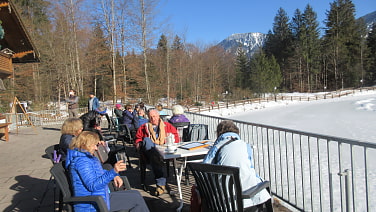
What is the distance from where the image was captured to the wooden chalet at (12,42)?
11.1 metres

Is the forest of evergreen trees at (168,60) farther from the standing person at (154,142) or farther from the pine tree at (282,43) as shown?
the standing person at (154,142)

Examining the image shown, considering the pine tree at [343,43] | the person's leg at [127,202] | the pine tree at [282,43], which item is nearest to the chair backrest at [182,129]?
the person's leg at [127,202]

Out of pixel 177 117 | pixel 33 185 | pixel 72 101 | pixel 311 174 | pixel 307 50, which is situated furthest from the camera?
pixel 307 50

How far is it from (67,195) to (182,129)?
2.92 metres

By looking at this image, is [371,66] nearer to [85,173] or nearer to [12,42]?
[12,42]

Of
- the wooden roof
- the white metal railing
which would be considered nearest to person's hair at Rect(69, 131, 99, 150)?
the white metal railing

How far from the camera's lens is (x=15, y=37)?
12.6 m

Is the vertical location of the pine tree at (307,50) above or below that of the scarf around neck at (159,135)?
above

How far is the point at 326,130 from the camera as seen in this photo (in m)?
15.7

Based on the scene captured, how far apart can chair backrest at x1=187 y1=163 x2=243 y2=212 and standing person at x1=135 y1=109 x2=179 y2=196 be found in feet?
5.72

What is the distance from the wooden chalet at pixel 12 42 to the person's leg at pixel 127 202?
11322 millimetres

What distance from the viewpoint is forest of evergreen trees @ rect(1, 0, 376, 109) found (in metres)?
22.1

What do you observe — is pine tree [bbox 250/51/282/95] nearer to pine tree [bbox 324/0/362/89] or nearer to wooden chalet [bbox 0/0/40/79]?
pine tree [bbox 324/0/362/89]

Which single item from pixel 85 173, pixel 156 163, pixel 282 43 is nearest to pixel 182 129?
pixel 156 163
